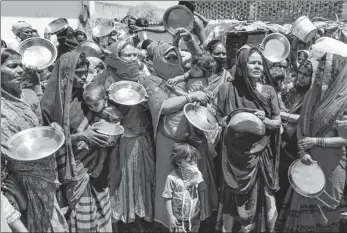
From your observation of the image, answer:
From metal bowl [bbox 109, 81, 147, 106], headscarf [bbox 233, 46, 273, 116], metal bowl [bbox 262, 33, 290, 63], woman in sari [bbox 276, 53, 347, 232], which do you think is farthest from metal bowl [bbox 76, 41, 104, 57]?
woman in sari [bbox 276, 53, 347, 232]

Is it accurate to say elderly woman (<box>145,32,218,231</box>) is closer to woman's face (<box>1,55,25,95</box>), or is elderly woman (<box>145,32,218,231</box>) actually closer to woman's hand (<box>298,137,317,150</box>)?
woman's hand (<box>298,137,317,150</box>)

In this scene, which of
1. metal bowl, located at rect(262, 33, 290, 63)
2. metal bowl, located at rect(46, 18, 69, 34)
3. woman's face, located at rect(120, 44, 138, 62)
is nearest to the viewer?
woman's face, located at rect(120, 44, 138, 62)

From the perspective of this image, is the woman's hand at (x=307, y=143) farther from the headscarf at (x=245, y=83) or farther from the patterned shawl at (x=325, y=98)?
the headscarf at (x=245, y=83)

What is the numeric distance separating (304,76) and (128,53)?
5.54ft

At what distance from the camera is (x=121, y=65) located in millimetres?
3246

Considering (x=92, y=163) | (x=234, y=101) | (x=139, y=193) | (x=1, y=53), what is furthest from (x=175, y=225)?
(x=1, y=53)

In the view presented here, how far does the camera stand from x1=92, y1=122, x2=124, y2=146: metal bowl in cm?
289

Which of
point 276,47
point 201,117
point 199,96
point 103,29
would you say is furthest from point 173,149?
point 103,29

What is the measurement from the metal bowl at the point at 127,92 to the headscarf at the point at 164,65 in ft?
0.78

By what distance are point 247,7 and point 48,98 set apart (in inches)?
306

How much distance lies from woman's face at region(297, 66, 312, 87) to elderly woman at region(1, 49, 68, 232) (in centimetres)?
228

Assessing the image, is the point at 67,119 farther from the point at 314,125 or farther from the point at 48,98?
the point at 314,125

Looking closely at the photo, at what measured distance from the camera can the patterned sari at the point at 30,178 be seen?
8.32ft

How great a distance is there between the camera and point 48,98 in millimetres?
2871
